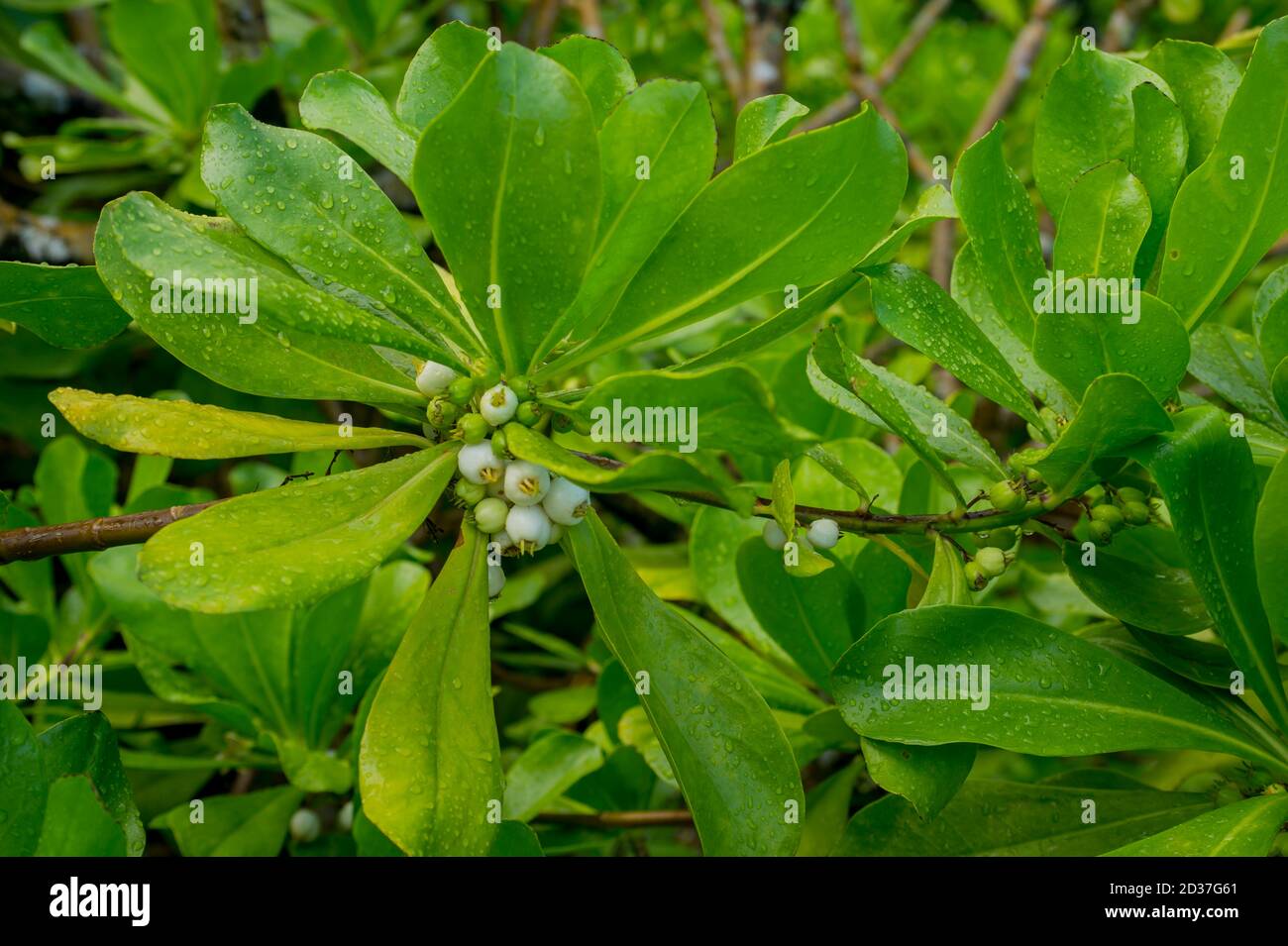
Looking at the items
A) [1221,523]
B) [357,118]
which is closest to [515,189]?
[357,118]

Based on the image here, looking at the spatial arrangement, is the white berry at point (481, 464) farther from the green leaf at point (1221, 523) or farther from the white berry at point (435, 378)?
the green leaf at point (1221, 523)

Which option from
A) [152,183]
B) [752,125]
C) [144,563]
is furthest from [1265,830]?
[152,183]

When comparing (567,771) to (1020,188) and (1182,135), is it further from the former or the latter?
(1182,135)

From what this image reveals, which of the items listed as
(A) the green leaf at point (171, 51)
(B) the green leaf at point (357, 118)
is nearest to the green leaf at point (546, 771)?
(B) the green leaf at point (357, 118)

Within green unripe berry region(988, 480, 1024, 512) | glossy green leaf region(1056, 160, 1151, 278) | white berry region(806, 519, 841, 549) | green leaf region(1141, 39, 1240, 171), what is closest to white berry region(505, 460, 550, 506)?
white berry region(806, 519, 841, 549)
